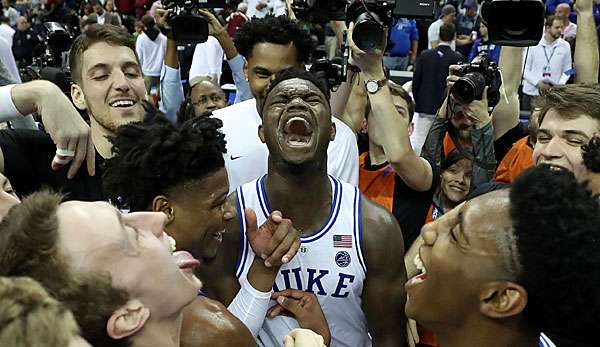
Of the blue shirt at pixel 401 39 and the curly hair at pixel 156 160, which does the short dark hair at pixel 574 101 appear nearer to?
the curly hair at pixel 156 160

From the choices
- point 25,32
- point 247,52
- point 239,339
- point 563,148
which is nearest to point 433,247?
point 239,339

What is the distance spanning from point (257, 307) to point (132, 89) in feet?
4.29

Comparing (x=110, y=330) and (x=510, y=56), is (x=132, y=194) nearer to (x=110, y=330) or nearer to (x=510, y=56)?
(x=110, y=330)

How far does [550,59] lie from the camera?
967cm

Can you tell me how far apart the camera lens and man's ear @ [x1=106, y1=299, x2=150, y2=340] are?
229cm

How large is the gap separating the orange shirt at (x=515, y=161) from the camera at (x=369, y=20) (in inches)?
39.5

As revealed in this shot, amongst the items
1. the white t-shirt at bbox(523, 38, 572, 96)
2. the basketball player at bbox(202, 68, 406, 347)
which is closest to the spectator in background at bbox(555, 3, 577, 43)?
the white t-shirt at bbox(523, 38, 572, 96)

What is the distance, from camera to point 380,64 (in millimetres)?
3604

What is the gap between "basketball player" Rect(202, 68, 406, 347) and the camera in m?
2.82

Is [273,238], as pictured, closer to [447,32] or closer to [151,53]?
[447,32]

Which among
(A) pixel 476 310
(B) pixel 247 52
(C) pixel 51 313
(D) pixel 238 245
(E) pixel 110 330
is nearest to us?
(C) pixel 51 313

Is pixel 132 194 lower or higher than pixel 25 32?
higher

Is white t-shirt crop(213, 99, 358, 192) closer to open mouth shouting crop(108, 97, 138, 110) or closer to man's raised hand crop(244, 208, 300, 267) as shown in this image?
open mouth shouting crop(108, 97, 138, 110)

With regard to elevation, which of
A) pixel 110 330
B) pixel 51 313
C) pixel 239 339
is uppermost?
pixel 51 313
